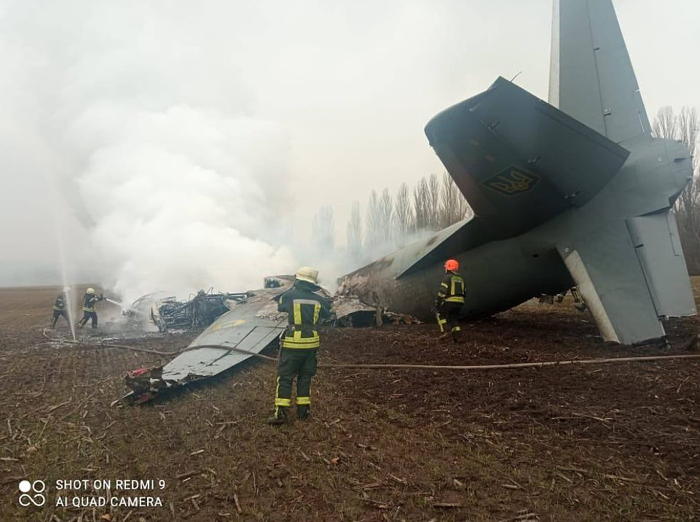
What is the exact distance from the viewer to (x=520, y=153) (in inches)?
298

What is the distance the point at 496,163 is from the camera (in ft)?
25.8

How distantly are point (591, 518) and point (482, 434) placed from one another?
160 centimetres

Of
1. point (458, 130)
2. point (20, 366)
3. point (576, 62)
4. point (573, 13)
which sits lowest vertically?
point (20, 366)

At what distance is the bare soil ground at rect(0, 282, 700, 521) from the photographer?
132 inches

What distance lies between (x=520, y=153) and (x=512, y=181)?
2.47 ft

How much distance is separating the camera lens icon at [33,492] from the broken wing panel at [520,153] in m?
7.00

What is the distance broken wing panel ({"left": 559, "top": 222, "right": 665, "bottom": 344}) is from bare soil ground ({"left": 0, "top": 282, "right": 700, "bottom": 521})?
0.37m

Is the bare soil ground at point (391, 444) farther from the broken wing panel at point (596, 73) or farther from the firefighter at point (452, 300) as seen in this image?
the broken wing panel at point (596, 73)

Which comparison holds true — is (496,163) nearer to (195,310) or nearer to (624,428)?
(624,428)

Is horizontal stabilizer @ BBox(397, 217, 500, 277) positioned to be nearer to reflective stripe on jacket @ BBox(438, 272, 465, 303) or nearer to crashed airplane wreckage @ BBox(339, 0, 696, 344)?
crashed airplane wreckage @ BBox(339, 0, 696, 344)

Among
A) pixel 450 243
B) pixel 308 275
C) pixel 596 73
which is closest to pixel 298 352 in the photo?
pixel 308 275

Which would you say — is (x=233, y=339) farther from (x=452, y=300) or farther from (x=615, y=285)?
(x=615, y=285)

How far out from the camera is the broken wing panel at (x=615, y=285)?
759 cm

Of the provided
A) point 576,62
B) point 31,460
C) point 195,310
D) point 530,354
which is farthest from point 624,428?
point 195,310
